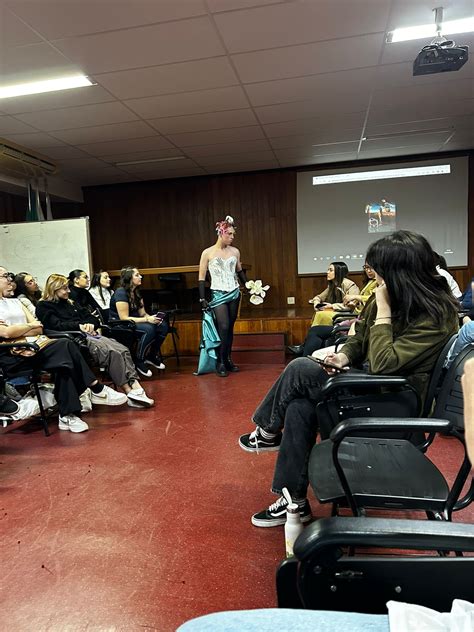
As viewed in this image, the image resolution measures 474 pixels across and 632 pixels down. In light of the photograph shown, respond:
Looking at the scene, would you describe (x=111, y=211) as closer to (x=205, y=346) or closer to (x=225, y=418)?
(x=205, y=346)

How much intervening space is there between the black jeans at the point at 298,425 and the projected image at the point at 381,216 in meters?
5.65

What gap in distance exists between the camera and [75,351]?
290cm

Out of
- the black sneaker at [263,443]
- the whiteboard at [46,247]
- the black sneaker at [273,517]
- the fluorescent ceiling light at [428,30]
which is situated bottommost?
the black sneaker at [273,517]

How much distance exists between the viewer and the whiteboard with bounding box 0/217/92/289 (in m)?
5.01

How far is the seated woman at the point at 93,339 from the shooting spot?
3242mm

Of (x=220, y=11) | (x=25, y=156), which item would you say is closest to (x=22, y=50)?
(x=220, y=11)

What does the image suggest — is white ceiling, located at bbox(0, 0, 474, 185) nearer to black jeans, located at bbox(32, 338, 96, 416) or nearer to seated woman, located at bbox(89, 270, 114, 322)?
seated woman, located at bbox(89, 270, 114, 322)

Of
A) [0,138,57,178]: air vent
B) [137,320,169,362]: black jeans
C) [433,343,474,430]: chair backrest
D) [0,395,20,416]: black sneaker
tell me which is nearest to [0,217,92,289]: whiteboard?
[0,138,57,178]: air vent

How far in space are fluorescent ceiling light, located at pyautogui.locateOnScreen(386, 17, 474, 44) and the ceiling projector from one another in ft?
0.74

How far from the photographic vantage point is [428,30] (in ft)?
9.96

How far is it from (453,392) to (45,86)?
400cm

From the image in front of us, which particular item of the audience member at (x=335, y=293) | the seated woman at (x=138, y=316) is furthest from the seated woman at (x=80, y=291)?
the audience member at (x=335, y=293)

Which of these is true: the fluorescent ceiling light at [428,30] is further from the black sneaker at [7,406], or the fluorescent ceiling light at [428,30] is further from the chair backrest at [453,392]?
the black sneaker at [7,406]

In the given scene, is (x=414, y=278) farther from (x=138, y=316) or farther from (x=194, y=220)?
(x=194, y=220)
